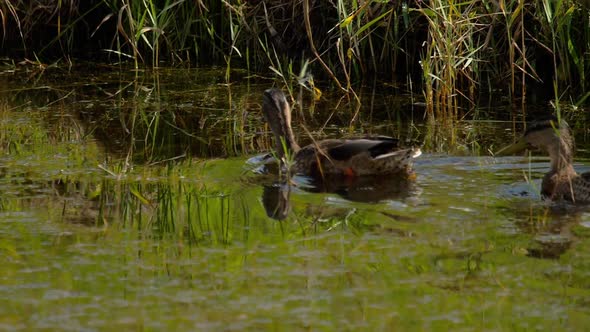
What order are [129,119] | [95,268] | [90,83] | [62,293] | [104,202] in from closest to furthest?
[62,293]
[95,268]
[104,202]
[129,119]
[90,83]

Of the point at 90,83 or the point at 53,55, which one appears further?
the point at 53,55

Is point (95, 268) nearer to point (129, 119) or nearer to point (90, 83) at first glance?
point (129, 119)

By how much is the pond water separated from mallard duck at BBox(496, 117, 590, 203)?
12 cm

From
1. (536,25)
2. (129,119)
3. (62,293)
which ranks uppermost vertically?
(536,25)

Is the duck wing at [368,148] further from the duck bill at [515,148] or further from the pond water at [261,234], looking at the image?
the duck bill at [515,148]

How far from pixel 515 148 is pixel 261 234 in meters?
2.09

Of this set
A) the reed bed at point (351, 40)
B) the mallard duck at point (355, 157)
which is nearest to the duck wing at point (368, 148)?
the mallard duck at point (355, 157)

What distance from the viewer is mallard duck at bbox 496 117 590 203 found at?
618 centimetres

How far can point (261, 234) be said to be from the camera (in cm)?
552

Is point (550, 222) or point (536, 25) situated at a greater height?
point (536, 25)

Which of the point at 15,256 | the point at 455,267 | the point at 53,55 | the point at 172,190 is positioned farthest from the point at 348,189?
the point at 53,55

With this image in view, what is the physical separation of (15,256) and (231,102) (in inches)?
163

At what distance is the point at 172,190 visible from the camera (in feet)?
21.0

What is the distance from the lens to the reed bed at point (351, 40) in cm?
838
